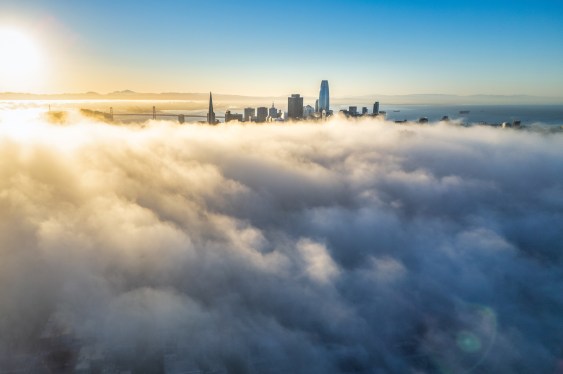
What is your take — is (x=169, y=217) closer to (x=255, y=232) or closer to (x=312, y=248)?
(x=255, y=232)

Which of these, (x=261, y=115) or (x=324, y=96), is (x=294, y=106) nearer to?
(x=261, y=115)

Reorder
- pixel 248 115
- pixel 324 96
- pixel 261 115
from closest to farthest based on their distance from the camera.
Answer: pixel 261 115, pixel 248 115, pixel 324 96

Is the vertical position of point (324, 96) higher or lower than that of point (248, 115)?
higher

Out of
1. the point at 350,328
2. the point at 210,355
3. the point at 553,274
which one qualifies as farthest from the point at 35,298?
the point at 553,274

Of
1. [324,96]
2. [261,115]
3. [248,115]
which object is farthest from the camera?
[324,96]

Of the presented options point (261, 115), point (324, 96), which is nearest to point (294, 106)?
point (261, 115)

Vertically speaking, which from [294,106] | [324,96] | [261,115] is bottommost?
[261,115]

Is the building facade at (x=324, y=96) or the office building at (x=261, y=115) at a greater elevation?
the building facade at (x=324, y=96)

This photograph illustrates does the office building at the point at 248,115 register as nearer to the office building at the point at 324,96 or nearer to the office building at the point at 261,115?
the office building at the point at 261,115

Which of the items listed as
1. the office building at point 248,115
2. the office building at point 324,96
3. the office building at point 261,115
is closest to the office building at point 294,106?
the office building at point 261,115

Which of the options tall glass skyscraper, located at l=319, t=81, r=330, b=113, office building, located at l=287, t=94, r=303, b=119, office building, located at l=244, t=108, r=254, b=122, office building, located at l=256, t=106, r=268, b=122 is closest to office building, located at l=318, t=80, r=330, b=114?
tall glass skyscraper, located at l=319, t=81, r=330, b=113

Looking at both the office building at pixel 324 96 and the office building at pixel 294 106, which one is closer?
the office building at pixel 294 106
